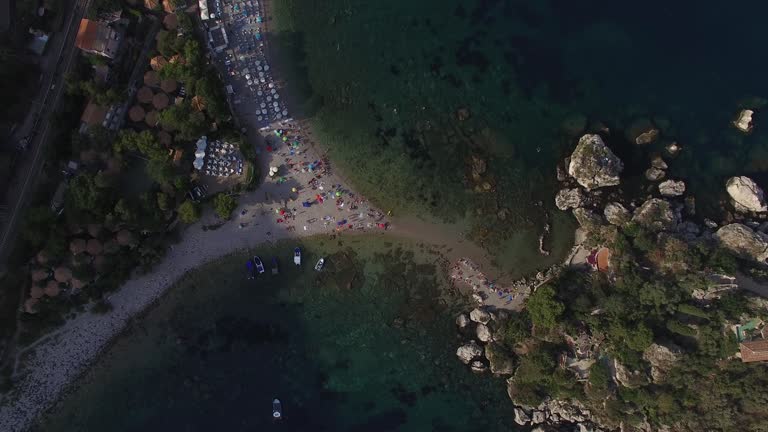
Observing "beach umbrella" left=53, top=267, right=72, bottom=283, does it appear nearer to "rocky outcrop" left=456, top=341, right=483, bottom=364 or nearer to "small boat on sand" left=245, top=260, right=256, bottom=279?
"small boat on sand" left=245, top=260, right=256, bottom=279

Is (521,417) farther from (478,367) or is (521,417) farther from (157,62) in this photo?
(157,62)

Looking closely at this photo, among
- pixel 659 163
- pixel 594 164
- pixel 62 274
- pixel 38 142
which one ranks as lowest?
pixel 62 274

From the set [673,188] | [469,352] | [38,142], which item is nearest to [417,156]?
[469,352]

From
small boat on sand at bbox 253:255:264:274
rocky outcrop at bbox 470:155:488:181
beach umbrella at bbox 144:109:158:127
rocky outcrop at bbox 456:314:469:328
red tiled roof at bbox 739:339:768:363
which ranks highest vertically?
beach umbrella at bbox 144:109:158:127

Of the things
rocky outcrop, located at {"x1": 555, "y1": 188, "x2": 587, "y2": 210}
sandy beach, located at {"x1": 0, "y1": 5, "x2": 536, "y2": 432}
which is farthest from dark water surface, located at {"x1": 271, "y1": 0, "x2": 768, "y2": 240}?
sandy beach, located at {"x1": 0, "y1": 5, "x2": 536, "y2": 432}

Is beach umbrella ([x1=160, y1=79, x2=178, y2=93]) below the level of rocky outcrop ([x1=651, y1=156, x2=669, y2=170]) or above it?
above

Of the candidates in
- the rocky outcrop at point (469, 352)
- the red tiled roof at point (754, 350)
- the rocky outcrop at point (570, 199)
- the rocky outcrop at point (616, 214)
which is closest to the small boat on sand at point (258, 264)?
the rocky outcrop at point (469, 352)

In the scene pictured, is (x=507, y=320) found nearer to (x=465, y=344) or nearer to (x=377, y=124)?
(x=465, y=344)
